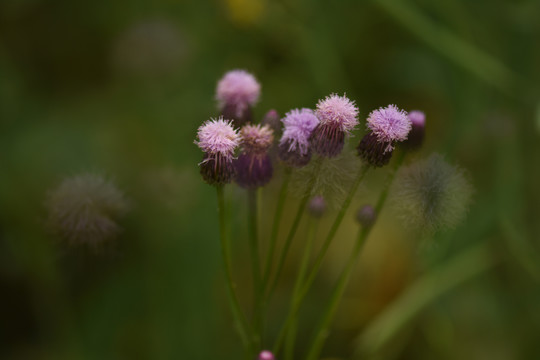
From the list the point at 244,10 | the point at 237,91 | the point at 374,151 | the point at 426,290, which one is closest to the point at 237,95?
the point at 237,91

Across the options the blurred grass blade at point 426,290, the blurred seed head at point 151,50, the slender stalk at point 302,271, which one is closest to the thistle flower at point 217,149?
the slender stalk at point 302,271

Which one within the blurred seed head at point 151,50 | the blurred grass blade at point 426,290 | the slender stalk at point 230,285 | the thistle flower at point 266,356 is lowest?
the thistle flower at point 266,356

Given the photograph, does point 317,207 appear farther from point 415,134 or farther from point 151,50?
point 151,50

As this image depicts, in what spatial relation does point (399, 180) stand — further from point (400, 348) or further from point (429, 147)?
point (429, 147)

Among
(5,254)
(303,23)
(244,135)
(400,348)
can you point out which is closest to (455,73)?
(303,23)

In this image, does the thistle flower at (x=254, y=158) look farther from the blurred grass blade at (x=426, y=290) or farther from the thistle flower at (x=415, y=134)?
the blurred grass blade at (x=426, y=290)

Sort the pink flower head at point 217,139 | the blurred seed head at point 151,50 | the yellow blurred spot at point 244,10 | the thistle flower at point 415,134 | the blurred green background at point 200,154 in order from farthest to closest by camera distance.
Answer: the yellow blurred spot at point 244,10
the blurred seed head at point 151,50
the blurred green background at point 200,154
the thistle flower at point 415,134
the pink flower head at point 217,139
